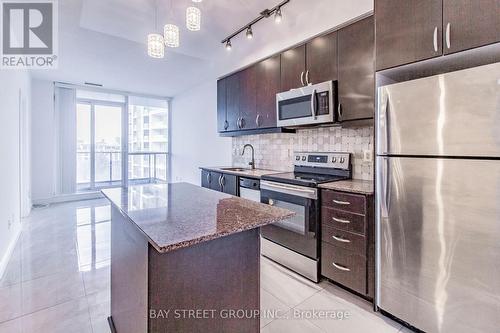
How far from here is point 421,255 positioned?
1599 millimetres

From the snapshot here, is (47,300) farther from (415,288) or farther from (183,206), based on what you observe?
(415,288)

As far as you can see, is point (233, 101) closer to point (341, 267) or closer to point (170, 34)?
point (170, 34)

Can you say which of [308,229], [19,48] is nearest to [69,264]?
[308,229]

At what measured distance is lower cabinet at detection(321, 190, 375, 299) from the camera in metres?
1.94

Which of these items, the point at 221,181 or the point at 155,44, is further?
the point at 221,181

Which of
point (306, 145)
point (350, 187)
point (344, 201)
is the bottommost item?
point (344, 201)

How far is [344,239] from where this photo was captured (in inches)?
82.1

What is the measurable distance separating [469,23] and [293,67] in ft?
5.28

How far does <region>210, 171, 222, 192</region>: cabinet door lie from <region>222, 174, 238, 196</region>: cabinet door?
4.4 inches

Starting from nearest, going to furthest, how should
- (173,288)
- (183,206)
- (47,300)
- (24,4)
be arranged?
(173,288) → (183,206) → (47,300) → (24,4)

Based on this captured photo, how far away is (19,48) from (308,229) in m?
4.43

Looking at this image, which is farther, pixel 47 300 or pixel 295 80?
pixel 295 80

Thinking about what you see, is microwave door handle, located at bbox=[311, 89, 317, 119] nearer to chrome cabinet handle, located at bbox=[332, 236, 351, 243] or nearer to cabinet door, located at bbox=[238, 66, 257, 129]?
cabinet door, located at bbox=[238, 66, 257, 129]

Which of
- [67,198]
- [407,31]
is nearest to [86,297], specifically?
[407,31]
